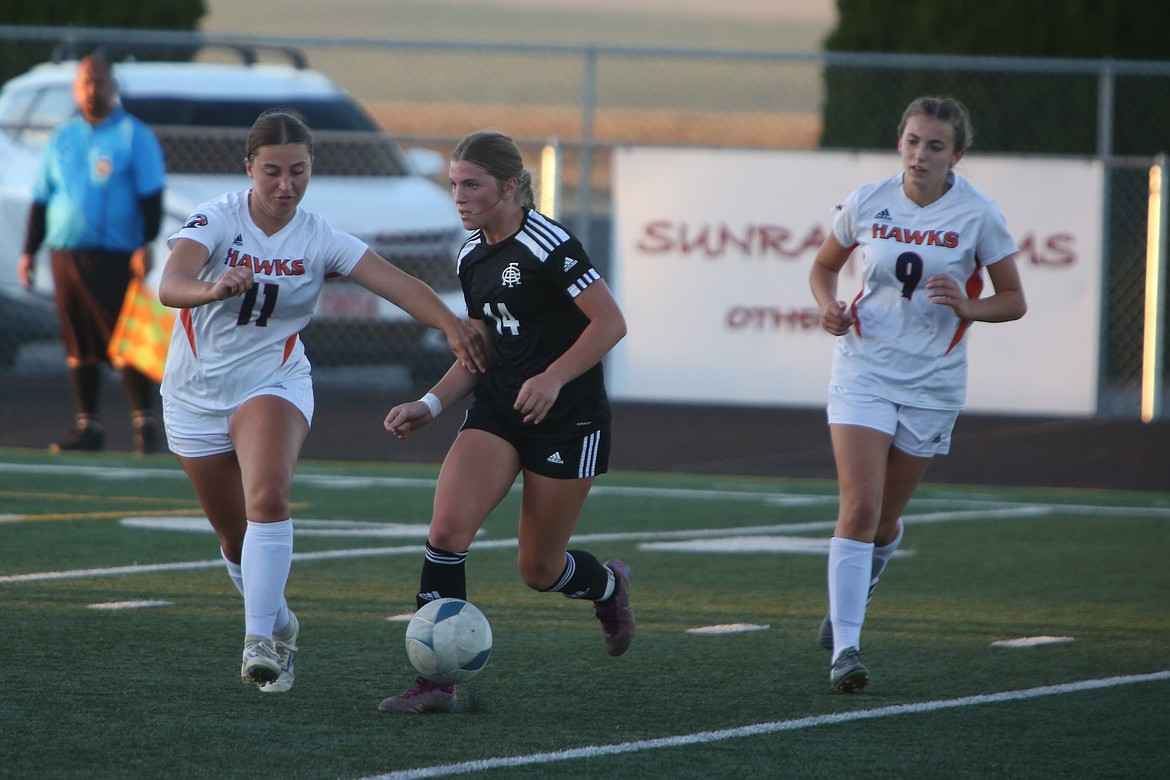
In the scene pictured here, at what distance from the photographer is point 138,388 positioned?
12609 millimetres

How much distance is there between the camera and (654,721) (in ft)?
18.5

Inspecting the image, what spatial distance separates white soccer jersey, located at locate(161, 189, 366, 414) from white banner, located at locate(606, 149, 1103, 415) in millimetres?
9977

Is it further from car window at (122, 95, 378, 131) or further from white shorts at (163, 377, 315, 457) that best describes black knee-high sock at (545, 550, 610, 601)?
car window at (122, 95, 378, 131)

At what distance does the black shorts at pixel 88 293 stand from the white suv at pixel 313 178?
222 cm

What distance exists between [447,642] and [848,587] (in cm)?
141

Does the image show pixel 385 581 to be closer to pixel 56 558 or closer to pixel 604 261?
pixel 56 558

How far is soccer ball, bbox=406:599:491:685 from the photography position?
5633mm

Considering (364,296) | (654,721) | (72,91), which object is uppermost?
(72,91)

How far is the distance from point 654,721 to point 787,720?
0.40 metres

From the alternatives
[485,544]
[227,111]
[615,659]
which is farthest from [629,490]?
[227,111]

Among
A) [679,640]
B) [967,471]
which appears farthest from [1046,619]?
[967,471]

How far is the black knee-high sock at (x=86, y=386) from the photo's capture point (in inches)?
493

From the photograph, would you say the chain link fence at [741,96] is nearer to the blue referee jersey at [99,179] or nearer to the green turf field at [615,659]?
the blue referee jersey at [99,179]

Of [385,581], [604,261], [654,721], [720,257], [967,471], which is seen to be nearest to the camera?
[654,721]
